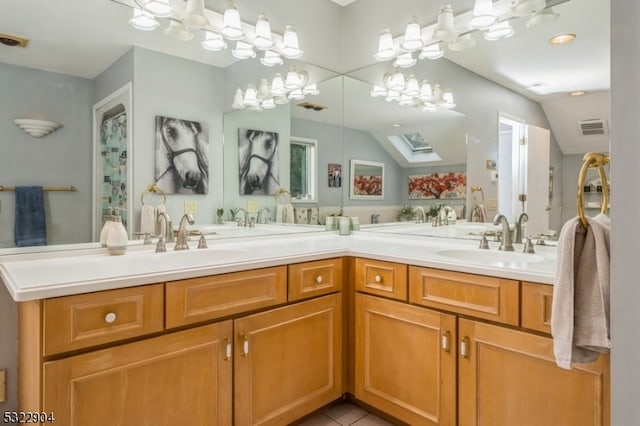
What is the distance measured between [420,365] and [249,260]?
34.9 inches

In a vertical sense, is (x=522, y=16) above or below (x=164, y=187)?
above

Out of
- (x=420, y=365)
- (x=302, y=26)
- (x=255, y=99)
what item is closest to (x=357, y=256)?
(x=420, y=365)

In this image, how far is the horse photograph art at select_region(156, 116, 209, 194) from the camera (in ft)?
6.67

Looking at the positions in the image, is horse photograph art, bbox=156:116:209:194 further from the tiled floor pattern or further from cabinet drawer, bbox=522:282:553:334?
cabinet drawer, bbox=522:282:553:334

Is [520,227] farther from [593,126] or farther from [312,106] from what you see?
[312,106]

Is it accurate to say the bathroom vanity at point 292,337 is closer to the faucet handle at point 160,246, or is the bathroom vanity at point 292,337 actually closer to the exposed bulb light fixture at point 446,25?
the faucet handle at point 160,246

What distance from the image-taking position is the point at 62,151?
1.71 metres

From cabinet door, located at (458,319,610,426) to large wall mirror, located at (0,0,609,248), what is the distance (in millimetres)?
788

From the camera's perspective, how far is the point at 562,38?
1.81 meters

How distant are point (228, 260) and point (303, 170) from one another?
1.02 meters

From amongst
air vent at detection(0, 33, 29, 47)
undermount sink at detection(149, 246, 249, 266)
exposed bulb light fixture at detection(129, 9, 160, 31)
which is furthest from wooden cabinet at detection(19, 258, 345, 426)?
exposed bulb light fixture at detection(129, 9, 160, 31)

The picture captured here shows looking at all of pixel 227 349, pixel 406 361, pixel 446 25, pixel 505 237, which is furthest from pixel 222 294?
pixel 446 25

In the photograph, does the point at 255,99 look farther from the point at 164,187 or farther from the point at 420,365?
the point at 420,365

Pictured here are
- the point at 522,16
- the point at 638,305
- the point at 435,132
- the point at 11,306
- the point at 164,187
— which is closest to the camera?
the point at 638,305
